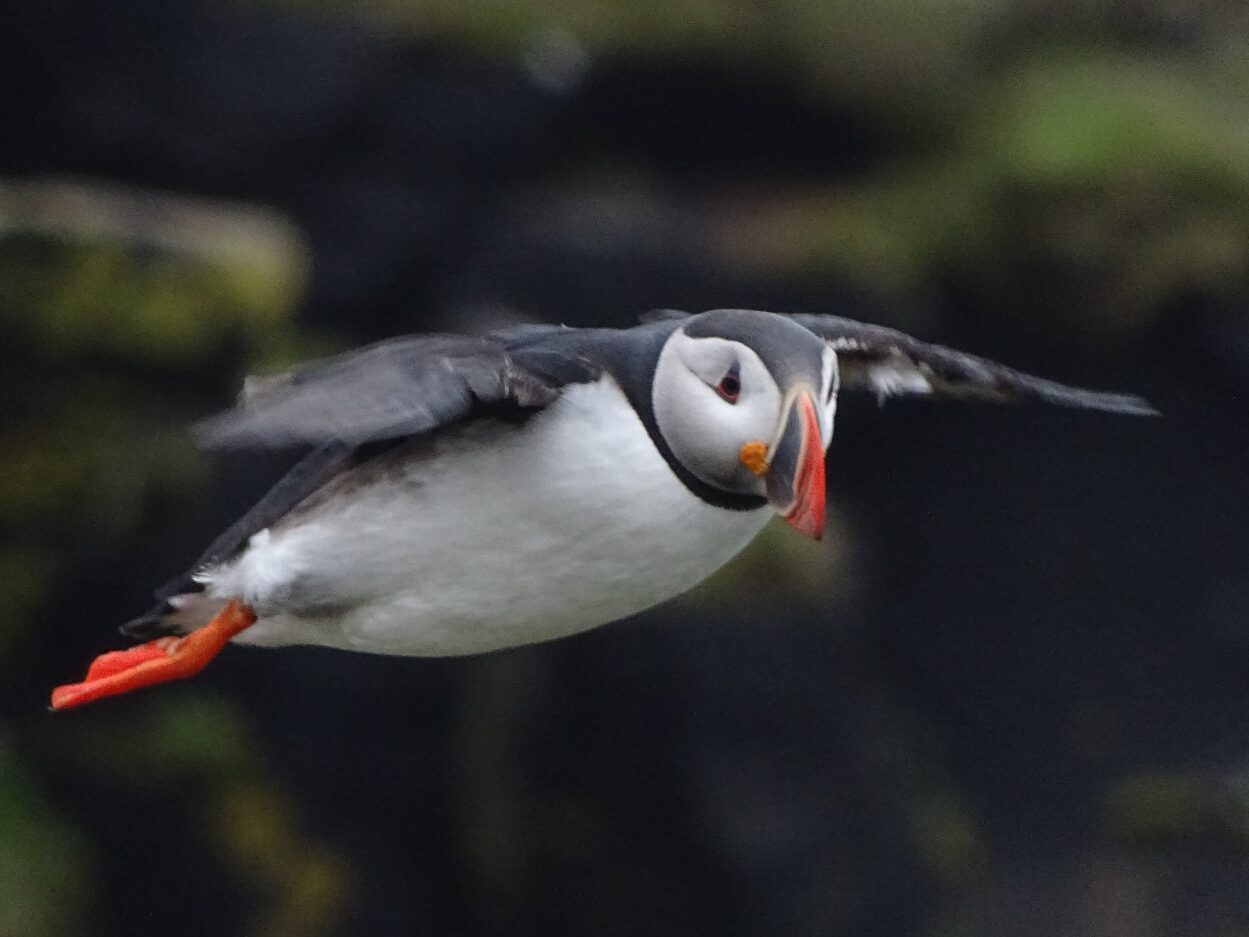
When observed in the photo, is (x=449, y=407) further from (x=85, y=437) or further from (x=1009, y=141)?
(x=1009, y=141)

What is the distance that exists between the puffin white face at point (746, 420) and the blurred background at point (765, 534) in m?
2.84

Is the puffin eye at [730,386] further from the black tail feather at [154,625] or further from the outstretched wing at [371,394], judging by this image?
the black tail feather at [154,625]

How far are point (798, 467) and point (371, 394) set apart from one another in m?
0.51

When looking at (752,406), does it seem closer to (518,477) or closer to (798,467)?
(798,467)

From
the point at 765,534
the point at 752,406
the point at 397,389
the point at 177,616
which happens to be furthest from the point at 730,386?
the point at 765,534

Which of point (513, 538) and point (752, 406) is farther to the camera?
point (513, 538)

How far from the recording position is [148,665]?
303cm

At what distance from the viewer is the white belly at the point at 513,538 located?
2.46m

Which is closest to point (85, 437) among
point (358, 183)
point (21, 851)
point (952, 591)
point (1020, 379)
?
point (21, 851)

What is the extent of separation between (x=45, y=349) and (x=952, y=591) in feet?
11.0

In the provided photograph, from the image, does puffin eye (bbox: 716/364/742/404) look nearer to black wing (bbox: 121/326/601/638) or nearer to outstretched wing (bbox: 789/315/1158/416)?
black wing (bbox: 121/326/601/638)

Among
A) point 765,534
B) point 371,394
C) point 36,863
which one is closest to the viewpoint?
point 371,394

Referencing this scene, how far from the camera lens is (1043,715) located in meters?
6.79

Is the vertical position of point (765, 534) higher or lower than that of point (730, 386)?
lower
